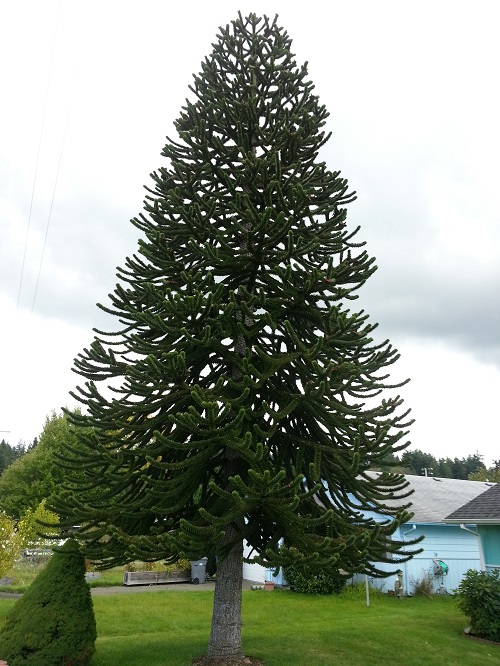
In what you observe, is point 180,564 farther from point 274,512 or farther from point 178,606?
point 274,512

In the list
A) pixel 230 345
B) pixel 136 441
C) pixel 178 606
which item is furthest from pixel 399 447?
pixel 178 606

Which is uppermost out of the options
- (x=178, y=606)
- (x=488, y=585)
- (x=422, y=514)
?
(x=422, y=514)

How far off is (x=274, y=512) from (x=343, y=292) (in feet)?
11.1

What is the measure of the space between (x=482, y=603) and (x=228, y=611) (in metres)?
6.87

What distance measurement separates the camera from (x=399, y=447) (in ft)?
23.8

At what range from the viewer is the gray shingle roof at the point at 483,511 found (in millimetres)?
13109

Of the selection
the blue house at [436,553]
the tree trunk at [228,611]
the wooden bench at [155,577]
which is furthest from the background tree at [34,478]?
the tree trunk at [228,611]

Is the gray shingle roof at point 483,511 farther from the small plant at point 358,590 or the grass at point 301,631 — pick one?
the small plant at point 358,590

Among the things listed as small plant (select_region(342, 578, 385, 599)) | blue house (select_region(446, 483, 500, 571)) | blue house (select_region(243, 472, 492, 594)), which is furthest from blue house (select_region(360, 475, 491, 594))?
blue house (select_region(446, 483, 500, 571))

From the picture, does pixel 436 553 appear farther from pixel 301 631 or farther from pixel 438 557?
pixel 301 631

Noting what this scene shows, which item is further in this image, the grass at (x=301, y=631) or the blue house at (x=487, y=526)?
the blue house at (x=487, y=526)

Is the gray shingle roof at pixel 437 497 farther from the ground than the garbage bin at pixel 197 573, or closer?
farther from the ground

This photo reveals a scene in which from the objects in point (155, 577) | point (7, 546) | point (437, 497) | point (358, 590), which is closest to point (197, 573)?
point (155, 577)

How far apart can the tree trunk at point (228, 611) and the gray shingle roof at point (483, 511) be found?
27.0ft
